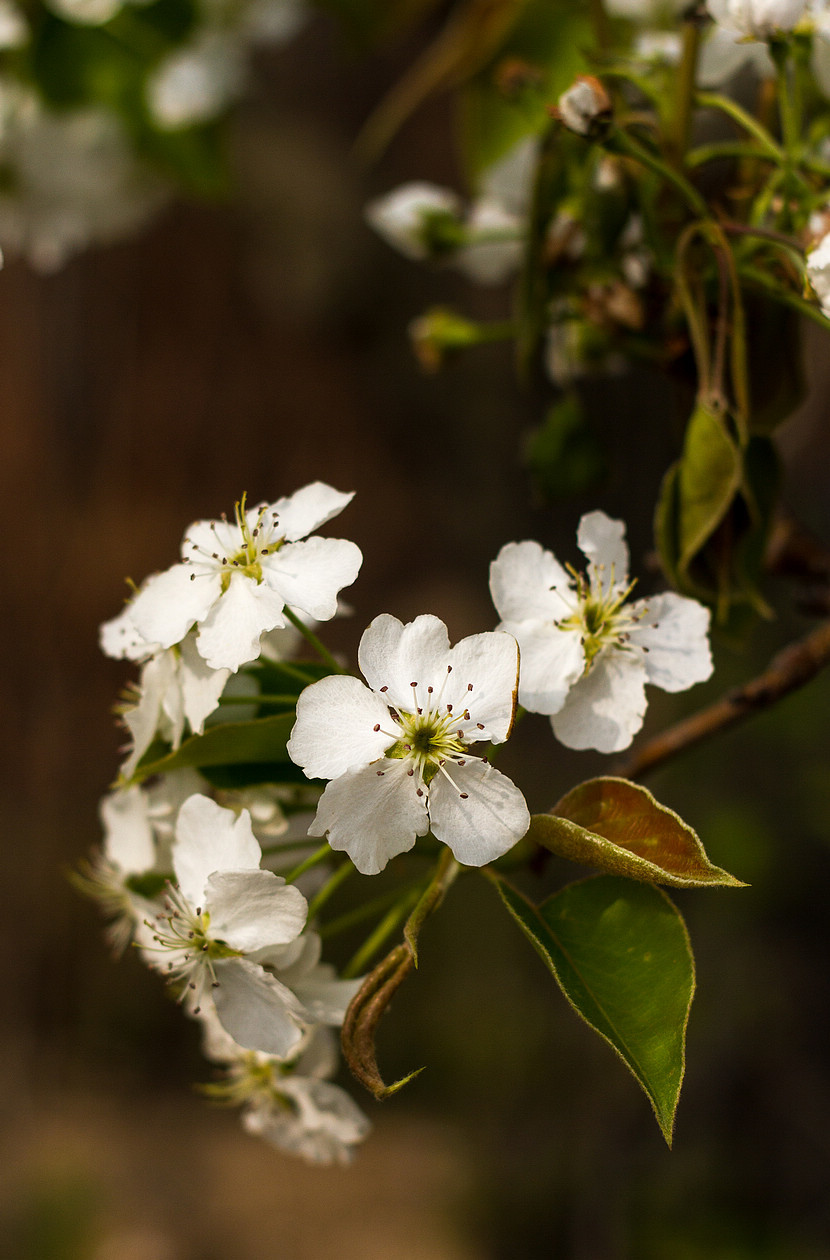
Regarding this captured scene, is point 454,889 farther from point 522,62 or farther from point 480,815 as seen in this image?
point 480,815

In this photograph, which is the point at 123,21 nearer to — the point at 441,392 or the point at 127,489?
the point at 441,392

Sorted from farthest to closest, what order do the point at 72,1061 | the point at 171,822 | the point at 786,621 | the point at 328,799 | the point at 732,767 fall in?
the point at 72,1061 < the point at 732,767 < the point at 786,621 < the point at 171,822 < the point at 328,799

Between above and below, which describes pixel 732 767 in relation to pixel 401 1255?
above

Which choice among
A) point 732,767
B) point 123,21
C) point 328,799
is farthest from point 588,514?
point 732,767

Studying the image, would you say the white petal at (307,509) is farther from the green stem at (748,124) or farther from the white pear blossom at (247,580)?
the green stem at (748,124)

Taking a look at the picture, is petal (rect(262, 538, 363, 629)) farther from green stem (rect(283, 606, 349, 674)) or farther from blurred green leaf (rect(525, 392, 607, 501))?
blurred green leaf (rect(525, 392, 607, 501))

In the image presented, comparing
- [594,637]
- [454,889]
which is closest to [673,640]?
[594,637]
